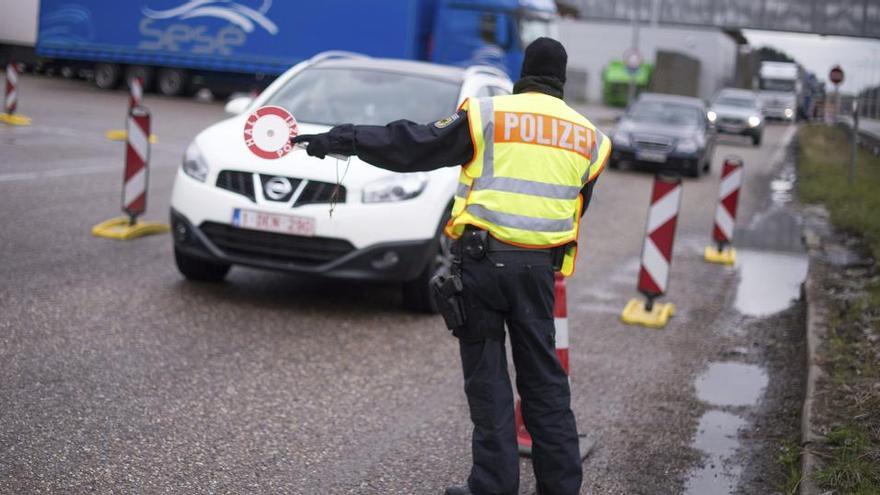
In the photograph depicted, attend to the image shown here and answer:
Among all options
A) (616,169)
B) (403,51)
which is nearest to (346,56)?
(616,169)

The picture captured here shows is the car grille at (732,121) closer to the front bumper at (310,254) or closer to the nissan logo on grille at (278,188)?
the front bumper at (310,254)

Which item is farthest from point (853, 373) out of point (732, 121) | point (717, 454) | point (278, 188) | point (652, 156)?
point (732, 121)

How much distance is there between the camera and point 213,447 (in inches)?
196

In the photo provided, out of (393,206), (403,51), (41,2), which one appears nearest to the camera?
(393,206)

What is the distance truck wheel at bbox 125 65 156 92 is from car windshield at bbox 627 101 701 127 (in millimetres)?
15409

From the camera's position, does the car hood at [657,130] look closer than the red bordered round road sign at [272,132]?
No

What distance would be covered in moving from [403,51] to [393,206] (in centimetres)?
1939

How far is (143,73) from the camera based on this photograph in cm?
3212

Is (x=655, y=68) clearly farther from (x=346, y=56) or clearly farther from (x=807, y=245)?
(x=346, y=56)

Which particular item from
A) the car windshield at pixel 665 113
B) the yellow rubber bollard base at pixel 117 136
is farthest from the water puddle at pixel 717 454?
the car windshield at pixel 665 113

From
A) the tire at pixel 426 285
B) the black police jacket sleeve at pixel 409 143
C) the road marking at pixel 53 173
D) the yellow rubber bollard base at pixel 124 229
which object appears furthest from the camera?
the road marking at pixel 53 173

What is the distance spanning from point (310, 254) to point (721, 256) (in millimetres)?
5630

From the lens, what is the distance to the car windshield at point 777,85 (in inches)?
2333

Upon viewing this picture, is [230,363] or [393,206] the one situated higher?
[393,206]
